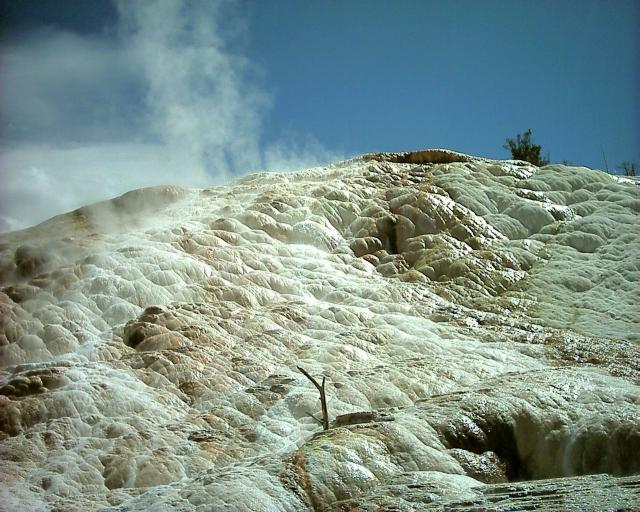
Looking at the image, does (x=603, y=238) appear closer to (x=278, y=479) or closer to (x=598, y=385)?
(x=598, y=385)

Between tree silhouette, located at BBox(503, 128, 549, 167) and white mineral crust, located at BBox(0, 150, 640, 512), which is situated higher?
tree silhouette, located at BBox(503, 128, 549, 167)

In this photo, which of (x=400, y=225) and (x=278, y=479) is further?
(x=400, y=225)

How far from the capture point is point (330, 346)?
44.6 feet

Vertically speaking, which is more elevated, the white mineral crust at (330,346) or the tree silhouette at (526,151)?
the tree silhouette at (526,151)

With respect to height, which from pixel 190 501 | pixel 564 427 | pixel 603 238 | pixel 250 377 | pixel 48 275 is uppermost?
pixel 603 238

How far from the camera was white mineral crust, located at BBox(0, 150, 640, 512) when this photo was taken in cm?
908

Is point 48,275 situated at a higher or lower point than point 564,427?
higher

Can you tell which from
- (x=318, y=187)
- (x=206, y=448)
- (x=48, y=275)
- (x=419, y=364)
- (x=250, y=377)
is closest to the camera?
(x=206, y=448)

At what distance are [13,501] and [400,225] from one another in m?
12.7

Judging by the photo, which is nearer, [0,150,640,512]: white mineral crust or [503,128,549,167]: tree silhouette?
[0,150,640,512]: white mineral crust

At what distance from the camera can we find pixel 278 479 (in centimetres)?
854

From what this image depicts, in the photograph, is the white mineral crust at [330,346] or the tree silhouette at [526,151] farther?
the tree silhouette at [526,151]

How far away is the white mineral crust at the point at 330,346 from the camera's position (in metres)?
9.08

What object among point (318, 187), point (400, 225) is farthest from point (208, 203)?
point (400, 225)
